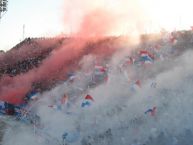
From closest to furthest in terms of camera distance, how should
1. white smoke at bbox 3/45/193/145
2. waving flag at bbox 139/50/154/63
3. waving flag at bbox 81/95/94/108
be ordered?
white smoke at bbox 3/45/193/145
waving flag at bbox 81/95/94/108
waving flag at bbox 139/50/154/63

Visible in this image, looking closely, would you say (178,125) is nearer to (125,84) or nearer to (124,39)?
(125,84)

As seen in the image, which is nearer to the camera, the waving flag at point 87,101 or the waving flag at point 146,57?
the waving flag at point 87,101

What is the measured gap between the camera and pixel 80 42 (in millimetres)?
62281

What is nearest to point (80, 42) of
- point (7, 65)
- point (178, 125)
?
point (7, 65)

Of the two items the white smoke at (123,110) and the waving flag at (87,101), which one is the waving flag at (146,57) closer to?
the white smoke at (123,110)

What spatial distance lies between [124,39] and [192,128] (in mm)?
23877

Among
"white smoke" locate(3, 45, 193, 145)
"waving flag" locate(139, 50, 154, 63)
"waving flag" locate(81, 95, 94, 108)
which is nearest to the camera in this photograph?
"white smoke" locate(3, 45, 193, 145)

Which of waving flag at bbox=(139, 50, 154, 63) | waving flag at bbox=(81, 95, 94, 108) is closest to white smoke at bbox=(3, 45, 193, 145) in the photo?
waving flag at bbox=(139, 50, 154, 63)

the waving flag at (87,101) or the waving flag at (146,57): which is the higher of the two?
the waving flag at (146,57)

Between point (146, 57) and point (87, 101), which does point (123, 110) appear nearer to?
point (87, 101)

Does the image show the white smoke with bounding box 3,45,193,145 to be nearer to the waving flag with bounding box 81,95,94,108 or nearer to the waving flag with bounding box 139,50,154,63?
the waving flag with bounding box 139,50,154,63

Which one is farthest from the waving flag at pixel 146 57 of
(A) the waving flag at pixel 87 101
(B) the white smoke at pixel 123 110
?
(A) the waving flag at pixel 87 101

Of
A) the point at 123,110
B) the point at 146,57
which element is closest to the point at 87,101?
the point at 123,110

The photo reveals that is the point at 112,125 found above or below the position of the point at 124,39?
below
